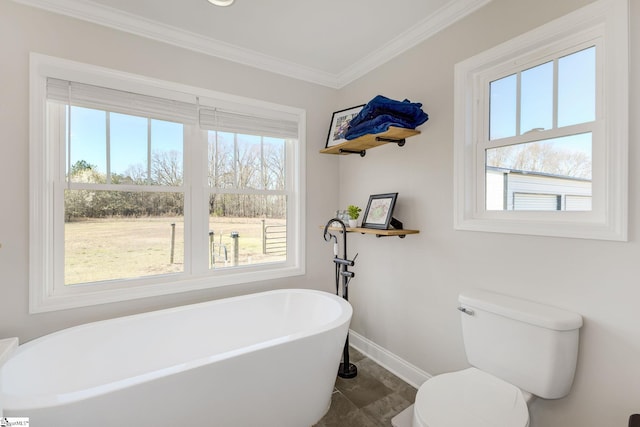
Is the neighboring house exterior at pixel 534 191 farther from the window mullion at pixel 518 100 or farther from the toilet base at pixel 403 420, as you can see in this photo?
the toilet base at pixel 403 420

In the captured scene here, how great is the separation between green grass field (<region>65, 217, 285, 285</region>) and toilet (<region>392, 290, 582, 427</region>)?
179 centimetres

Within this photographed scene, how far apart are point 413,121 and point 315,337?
1.52m

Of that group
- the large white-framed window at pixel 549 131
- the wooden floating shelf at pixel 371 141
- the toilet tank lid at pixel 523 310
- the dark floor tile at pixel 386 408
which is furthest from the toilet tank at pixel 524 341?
the wooden floating shelf at pixel 371 141

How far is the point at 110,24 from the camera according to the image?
6.30 ft

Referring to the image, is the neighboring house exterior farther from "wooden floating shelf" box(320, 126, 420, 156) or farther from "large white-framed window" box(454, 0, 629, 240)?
"wooden floating shelf" box(320, 126, 420, 156)

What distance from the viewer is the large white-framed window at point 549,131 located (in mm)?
1279

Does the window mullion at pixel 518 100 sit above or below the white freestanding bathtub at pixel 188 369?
above

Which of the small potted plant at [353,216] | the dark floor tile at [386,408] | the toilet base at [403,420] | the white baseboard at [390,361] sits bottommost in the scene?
the dark floor tile at [386,408]

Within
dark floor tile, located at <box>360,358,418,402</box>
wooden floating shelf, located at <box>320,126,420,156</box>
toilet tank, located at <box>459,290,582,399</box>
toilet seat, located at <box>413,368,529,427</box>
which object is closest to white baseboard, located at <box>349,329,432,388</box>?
dark floor tile, located at <box>360,358,418,402</box>

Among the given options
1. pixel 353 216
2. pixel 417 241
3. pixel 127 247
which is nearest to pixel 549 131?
pixel 417 241

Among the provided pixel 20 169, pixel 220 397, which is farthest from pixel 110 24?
pixel 220 397

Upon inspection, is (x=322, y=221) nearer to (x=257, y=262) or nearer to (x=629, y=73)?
(x=257, y=262)

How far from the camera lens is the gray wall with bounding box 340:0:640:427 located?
1259 millimetres

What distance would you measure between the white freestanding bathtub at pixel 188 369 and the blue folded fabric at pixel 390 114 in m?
1.24
